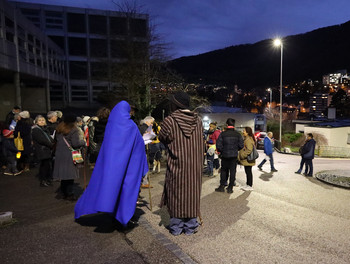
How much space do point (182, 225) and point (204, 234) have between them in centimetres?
36

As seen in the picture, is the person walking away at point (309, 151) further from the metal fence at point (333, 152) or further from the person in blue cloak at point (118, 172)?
the metal fence at point (333, 152)

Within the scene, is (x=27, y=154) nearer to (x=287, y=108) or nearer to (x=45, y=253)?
(x=45, y=253)

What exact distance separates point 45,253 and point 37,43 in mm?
28060

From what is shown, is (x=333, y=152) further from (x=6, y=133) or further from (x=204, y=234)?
(x=6, y=133)

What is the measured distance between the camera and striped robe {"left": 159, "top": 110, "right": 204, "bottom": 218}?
12.8 feet

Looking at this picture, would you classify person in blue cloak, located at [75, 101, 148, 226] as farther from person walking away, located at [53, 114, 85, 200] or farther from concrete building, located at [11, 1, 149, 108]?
concrete building, located at [11, 1, 149, 108]

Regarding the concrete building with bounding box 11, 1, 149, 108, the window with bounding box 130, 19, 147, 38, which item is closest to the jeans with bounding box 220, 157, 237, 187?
the window with bounding box 130, 19, 147, 38

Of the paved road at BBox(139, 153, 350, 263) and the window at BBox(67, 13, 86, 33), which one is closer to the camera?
the paved road at BBox(139, 153, 350, 263)

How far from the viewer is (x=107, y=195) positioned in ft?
12.6

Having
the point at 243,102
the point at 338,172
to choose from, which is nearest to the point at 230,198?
the point at 338,172

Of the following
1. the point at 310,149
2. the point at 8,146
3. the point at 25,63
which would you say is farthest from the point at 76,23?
the point at 310,149

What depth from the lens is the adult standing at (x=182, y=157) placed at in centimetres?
389

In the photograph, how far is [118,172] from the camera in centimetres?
387

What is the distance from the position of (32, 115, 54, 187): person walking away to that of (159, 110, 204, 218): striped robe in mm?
3596
